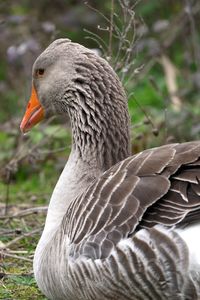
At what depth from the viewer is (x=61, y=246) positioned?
497 centimetres

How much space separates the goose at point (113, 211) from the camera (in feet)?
14.8

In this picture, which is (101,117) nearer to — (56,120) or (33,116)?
(33,116)

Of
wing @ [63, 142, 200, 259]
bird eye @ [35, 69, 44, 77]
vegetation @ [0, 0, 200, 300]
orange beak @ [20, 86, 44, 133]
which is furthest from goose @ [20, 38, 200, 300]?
vegetation @ [0, 0, 200, 300]

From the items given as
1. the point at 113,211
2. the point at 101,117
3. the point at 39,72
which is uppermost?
the point at 39,72

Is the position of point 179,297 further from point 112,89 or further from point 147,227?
point 112,89

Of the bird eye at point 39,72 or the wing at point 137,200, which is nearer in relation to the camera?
the wing at point 137,200

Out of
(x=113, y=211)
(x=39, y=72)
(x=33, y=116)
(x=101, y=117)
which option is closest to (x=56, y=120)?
(x=33, y=116)

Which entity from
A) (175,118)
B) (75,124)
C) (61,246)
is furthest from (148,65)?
(61,246)

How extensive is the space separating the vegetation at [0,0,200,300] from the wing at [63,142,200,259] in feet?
3.42

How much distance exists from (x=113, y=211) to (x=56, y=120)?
607 cm

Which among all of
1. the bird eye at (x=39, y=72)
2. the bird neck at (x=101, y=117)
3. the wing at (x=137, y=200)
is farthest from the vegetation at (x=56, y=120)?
the wing at (x=137, y=200)

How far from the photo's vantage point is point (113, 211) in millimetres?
4715

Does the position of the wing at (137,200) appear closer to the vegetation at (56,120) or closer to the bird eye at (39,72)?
the vegetation at (56,120)

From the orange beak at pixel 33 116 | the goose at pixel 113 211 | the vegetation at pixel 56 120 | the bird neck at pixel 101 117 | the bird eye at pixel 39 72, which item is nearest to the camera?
the goose at pixel 113 211
